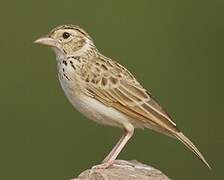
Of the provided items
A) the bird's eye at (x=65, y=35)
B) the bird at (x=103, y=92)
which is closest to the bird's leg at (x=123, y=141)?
the bird at (x=103, y=92)

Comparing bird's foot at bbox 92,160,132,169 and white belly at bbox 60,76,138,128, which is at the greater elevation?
white belly at bbox 60,76,138,128

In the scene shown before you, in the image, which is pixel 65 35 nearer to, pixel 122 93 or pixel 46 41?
pixel 46 41

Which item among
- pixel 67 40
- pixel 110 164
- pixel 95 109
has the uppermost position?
pixel 67 40

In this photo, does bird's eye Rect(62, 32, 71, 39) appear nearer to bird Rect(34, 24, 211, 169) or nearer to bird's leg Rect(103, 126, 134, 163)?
bird Rect(34, 24, 211, 169)

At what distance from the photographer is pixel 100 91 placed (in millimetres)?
9648

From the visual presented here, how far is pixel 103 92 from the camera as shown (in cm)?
966

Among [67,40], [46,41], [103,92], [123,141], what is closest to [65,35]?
[67,40]

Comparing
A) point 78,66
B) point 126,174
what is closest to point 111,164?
point 126,174

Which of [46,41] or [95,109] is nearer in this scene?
[95,109]

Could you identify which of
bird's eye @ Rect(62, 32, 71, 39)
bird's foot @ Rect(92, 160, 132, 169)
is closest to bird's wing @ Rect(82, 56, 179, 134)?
bird's eye @ Rect(62, 32, 71, 39)

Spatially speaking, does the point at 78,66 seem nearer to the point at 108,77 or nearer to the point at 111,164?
the point at 108,77

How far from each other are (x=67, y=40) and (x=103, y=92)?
52 cm

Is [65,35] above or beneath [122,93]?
above

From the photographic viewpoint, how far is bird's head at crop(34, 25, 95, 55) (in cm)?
969
